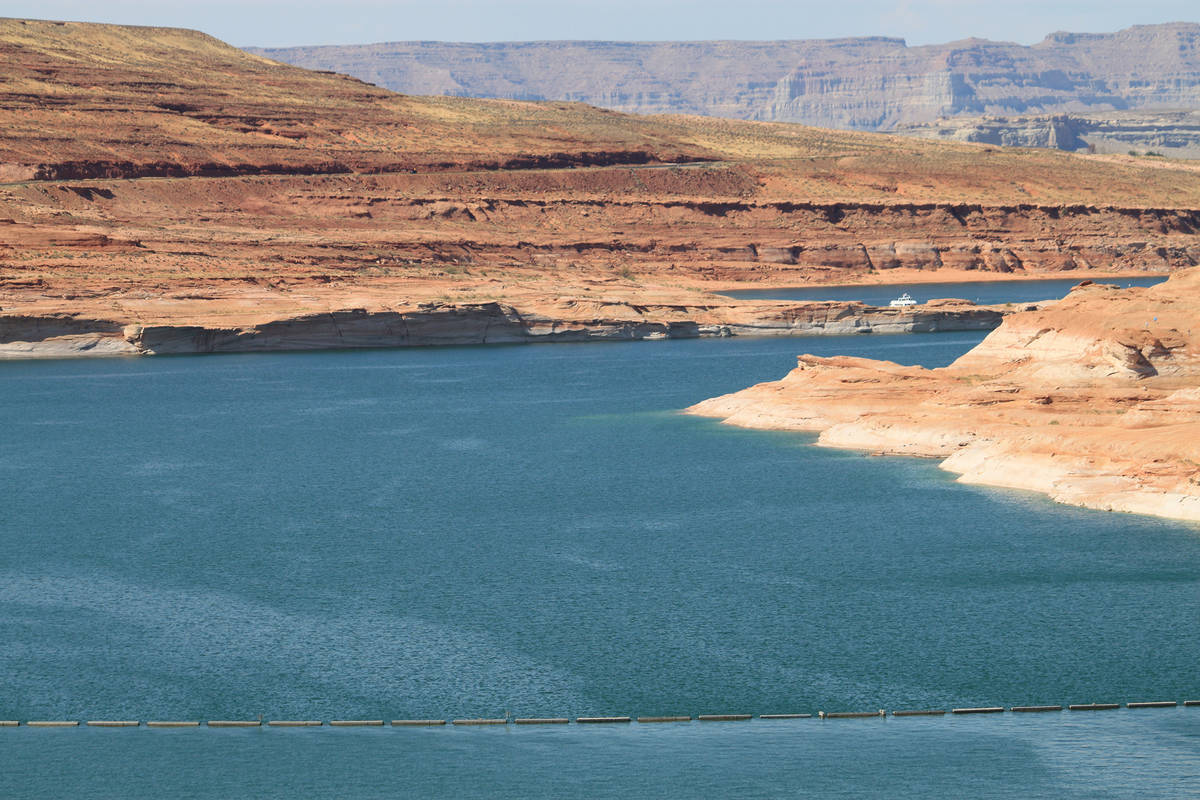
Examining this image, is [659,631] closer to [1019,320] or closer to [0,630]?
[0,630]

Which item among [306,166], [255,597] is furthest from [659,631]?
[306,166]

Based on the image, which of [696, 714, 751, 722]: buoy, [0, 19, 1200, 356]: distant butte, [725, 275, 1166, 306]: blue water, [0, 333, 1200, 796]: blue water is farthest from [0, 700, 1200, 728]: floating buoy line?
[725, 275, 1166, 306]: blue water

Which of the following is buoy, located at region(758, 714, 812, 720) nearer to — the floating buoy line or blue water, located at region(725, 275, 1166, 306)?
the floating buoy line

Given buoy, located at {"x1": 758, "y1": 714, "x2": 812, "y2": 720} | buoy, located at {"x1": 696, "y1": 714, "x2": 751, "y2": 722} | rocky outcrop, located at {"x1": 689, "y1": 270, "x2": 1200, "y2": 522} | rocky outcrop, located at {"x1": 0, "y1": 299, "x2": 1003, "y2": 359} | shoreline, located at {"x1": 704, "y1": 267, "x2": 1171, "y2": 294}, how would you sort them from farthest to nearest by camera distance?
1. shoreline, located at {"x1": 704, "y1": 267, "x2": 1171, "y2": 294}
2. rocky outcrop, located at {"x1": 0, "y1": 299, "x2": 1003, "y2": 359}
3. rocky outcrop, located at {"x1": 689, "y1": 270, "x2": 1200, "y2": 522}
4. buoy, located at {"x1": 758, "y1": 714, "x2": 812, "y2": 720}
5. buoy, located at {"x1": 696, "y1": 714, "x2": 751, "y2": 722}

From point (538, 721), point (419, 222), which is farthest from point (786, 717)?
point (419, 222)

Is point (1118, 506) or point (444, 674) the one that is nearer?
point (444, 674)

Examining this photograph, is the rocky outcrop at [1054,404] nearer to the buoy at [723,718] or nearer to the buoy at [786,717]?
the buoy at [786,717]
